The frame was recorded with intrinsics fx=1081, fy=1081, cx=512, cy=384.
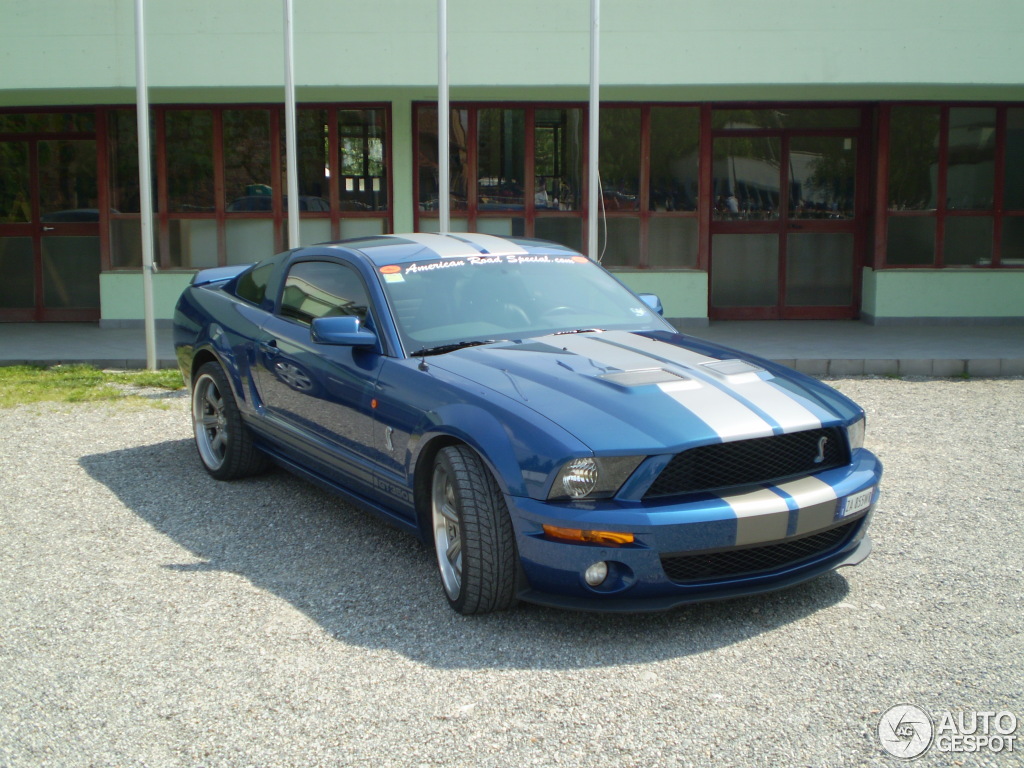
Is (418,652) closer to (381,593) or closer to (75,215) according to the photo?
(381,593)

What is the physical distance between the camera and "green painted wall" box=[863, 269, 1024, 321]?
43.6ft

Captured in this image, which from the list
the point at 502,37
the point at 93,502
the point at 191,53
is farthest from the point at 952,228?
the point at 93,502

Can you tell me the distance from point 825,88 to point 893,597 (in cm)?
909

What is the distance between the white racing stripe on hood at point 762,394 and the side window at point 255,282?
8.21 feet

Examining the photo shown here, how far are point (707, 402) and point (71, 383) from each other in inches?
285

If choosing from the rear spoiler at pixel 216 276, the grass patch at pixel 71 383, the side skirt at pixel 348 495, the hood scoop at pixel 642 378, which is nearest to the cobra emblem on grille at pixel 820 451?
the hood scoop at pixel 642 378

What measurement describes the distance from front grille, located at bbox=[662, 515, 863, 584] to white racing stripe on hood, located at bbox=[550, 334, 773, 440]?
0.43 meters

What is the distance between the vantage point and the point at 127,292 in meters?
13.2

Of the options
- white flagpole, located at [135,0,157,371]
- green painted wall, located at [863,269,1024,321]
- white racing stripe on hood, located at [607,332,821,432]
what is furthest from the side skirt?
green painted wall, located at [863,269,1024,321]

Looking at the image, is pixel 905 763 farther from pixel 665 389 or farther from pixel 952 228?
pixel 952 228

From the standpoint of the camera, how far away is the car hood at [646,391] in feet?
13.1

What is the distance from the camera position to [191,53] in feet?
38.4

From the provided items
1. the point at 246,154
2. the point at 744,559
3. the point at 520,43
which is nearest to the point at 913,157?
the point at 520,43

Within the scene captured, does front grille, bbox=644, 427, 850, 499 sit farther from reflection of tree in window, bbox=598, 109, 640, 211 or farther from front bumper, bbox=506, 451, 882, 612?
reflection of tree in window, bbox=598, 109, 640, 211
